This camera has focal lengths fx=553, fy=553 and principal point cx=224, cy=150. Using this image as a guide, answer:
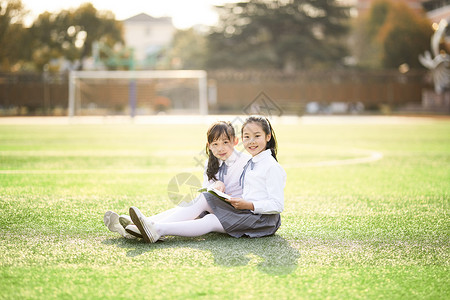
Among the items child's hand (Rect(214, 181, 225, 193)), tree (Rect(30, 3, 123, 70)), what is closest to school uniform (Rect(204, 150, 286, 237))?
child's hand (Rect(214, 181, 225, 193))

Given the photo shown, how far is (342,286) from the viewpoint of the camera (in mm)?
2729

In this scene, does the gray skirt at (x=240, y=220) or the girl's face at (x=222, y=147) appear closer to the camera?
the gray skirt at (x=240, y=220)

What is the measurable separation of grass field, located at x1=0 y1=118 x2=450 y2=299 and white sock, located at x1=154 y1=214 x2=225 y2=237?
7cm

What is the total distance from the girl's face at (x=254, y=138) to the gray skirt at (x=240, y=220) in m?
0.44

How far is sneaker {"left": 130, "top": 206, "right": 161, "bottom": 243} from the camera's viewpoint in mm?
3510

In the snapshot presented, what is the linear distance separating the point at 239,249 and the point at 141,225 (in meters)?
0.65

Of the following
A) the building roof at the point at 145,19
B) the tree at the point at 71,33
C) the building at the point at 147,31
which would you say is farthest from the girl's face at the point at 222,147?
the building roof at the point at 145,19

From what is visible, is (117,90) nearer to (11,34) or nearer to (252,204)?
(11,34)

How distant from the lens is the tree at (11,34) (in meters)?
35.1

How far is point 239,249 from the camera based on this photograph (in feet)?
11.4

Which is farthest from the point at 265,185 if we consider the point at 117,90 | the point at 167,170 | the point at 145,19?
the point at 145,19

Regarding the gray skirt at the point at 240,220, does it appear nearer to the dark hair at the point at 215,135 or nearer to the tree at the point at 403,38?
the dark hair at the point at 215,135

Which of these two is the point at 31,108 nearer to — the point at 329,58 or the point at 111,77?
the point at 111,77

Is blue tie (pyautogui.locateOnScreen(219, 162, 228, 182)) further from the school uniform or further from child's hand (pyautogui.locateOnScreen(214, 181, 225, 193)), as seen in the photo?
the school uniform
